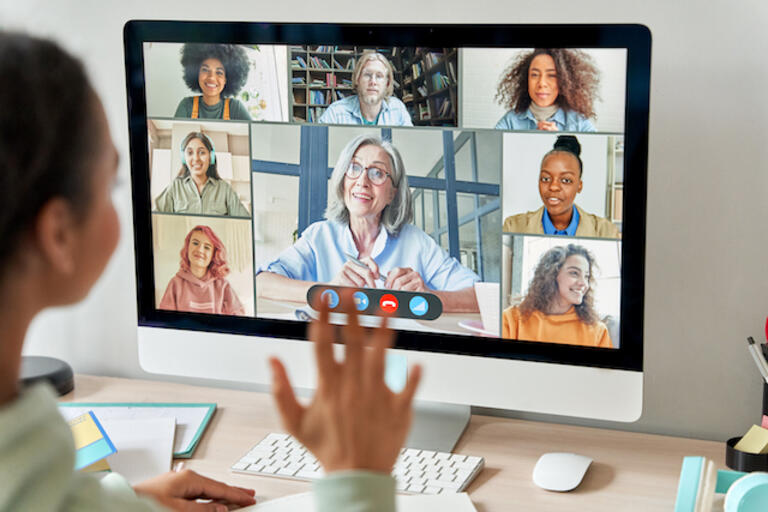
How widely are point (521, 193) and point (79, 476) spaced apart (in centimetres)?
66

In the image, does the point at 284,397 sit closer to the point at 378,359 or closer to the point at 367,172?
the point at 378,359

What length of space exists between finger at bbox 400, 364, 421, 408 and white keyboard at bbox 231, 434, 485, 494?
18.9 inches

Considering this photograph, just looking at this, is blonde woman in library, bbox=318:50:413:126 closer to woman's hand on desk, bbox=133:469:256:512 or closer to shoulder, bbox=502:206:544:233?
shoulder, bbox=502:206:544:233

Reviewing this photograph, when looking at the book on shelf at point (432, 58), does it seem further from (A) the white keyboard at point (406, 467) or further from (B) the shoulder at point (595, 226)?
(A) the white keyboard at point (406, 467)

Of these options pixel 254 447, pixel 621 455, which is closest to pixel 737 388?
pixel 621 455

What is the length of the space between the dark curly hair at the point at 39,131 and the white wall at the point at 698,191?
677 mm

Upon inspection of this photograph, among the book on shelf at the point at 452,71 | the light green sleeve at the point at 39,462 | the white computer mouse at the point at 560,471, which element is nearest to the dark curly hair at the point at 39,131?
the light green sleeve at the point at 39,462

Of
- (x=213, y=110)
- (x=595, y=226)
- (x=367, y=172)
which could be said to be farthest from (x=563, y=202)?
(x=213, y=110)

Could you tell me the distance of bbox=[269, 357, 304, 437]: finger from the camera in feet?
1.95

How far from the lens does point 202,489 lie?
99 centimetres

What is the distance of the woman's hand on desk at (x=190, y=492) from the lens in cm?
97

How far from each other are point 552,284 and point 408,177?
0.23 m

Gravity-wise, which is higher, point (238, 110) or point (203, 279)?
point (238, 110)

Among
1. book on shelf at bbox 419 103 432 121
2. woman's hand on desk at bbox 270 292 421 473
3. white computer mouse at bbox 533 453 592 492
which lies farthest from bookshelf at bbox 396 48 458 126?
woman's hand on desk at bbox 270 292 421 473
